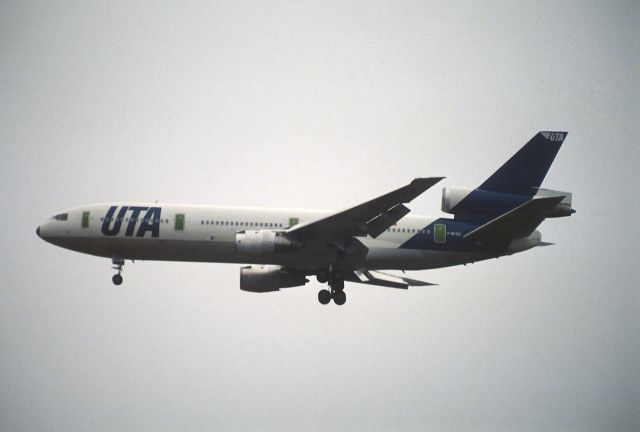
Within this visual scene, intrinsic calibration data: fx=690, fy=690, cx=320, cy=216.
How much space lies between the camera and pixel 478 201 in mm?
31938

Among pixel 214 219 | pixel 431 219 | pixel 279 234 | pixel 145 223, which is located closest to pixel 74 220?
pixel 145 223

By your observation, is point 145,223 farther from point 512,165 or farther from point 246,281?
point 512,165

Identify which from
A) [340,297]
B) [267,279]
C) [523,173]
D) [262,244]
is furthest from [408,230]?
[267,279]

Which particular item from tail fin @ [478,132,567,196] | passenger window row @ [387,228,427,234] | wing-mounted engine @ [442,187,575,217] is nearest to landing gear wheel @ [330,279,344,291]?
passenger window row @ [387,228,427,234]

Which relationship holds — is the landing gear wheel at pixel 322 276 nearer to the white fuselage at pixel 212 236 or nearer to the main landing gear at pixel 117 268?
the white fuselage at pixel 212 236

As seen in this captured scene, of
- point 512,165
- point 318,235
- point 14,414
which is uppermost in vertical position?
point 512,165

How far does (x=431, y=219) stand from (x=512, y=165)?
4542mm

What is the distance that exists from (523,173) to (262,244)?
12695mm

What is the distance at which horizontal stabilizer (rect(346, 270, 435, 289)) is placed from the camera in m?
34.4

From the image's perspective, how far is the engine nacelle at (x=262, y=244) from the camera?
29688 mm

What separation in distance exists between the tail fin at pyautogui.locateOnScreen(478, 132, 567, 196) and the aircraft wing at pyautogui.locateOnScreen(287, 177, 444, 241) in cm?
569

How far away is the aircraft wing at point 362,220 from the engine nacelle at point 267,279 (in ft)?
16.0

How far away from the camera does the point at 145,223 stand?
32094 mm

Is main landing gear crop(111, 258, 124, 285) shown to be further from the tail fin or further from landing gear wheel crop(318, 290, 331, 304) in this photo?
the tail fin
